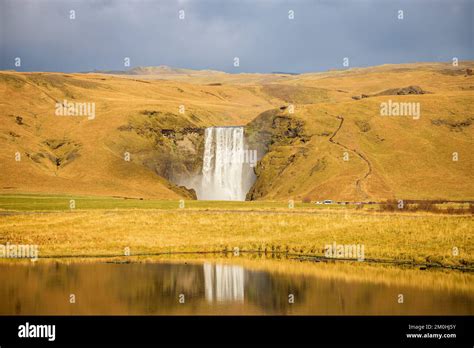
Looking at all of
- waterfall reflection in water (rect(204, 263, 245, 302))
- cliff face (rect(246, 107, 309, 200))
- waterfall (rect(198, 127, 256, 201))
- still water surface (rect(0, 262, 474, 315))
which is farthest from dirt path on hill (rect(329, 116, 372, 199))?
still water surface (rect(0, 262, 474, 315))

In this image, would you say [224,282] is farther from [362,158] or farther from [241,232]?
[362,158]

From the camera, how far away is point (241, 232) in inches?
2564

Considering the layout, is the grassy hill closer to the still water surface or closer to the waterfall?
the waterfall

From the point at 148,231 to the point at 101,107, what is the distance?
93052 mm

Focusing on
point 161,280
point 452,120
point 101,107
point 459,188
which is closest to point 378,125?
point 452,120

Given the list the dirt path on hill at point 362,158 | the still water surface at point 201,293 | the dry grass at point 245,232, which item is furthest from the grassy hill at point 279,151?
the still water surface at point 201,293

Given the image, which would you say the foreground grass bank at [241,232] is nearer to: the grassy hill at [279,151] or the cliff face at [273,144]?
the grassy hill at [279,151]

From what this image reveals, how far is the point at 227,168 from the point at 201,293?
83.0 metres

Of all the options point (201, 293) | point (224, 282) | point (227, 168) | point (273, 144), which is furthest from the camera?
point (273, 144)

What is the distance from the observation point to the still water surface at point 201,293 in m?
38.5

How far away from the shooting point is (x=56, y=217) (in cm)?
6838

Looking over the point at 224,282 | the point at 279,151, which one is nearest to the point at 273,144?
the point at 279,151

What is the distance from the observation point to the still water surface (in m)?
38.5
